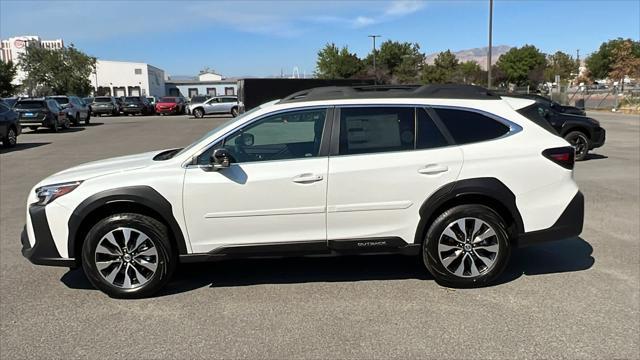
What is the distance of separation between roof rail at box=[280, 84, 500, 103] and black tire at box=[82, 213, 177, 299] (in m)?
1.61

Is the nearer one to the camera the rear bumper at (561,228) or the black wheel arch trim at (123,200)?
the black wheel arch trim at (123,200)

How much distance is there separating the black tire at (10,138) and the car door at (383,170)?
54.8 ft

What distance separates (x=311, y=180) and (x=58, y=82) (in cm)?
7759

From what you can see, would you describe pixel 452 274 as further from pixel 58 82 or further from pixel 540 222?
pixel 58 82

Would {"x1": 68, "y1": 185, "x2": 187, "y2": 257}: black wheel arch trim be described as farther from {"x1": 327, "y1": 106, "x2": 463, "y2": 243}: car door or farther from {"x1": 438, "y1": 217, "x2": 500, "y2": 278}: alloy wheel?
{"x1": 438, "y1": 217, "x2": 500, "y2": 278}: alloy wheel

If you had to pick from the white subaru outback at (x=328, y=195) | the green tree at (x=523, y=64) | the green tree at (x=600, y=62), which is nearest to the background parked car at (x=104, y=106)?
the white subaru outback at (x=328, y=195)

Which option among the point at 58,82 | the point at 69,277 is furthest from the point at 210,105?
the point at 58,82

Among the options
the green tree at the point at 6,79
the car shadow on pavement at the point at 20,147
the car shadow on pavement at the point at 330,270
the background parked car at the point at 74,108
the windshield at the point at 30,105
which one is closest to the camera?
the car shadow on pavement at the point at 330,270

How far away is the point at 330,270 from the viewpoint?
17.1 feet

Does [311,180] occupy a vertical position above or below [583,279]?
above

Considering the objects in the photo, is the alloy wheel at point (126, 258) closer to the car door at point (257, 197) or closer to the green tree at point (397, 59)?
the car door at point (257, 197)

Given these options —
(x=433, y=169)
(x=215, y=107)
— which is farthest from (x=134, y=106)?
(x=433, y=169)

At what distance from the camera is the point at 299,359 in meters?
3.52

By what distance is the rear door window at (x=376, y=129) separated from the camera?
4605mm
